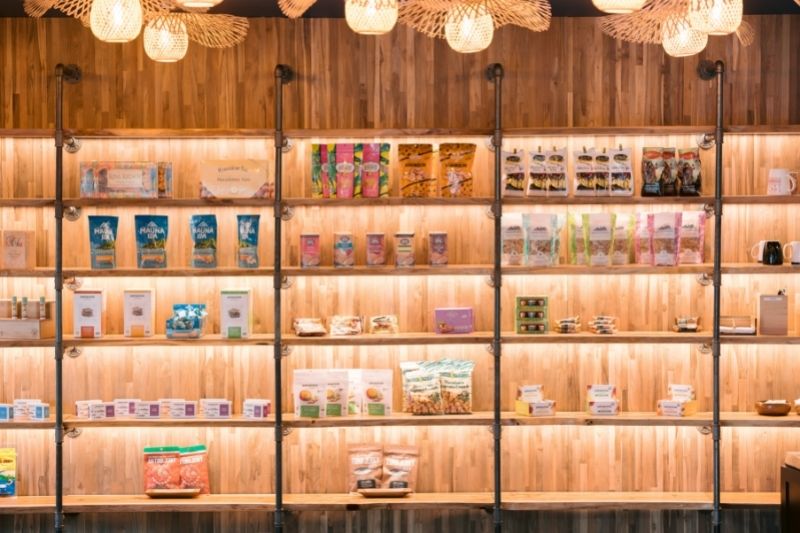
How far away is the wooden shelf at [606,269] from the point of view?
21.4 ft

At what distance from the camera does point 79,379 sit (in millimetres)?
6805

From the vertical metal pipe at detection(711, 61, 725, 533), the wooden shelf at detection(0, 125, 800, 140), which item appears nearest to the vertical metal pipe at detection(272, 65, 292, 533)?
the wooden shelf at detection(0, 125, 800, 140)

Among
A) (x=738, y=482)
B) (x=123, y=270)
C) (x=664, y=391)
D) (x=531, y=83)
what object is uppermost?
(x=531, y=83)

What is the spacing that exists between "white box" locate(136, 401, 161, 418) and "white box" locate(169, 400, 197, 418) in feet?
0.24

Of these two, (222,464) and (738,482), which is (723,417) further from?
(222,464)

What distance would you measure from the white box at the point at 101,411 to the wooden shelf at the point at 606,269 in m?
2.33

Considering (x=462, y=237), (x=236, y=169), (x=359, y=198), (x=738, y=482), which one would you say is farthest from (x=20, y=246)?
(x=738, y=482)

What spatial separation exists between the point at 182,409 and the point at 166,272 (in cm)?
77

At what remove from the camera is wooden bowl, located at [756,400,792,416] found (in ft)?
21.5

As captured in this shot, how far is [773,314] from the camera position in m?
6.58

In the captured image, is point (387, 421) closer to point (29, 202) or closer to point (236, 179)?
point (236, 179)

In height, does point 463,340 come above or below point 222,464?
above

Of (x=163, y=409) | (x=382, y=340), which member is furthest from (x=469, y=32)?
(x=163, y=409)

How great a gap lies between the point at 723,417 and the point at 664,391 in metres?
0.37
